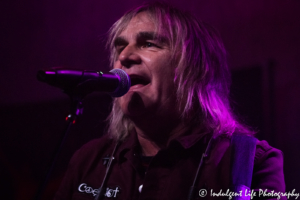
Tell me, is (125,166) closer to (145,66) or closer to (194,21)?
(145,66)

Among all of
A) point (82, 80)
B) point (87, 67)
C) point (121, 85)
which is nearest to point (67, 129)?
point (82, 80)

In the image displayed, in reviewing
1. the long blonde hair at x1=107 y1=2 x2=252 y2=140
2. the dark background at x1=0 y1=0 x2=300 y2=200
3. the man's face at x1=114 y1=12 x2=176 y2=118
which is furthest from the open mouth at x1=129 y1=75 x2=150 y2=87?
the dark background at x1=0 y1=0 x2=300 y2=200

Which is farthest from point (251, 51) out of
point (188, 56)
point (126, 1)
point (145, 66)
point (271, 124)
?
point (126, 1)

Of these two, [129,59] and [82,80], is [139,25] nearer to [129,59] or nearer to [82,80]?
[129,59]

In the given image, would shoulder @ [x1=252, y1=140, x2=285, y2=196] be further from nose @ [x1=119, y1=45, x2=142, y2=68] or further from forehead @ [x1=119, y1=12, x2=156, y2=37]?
forehead @ [x1=119, y1=12, x2=156, y2=37]

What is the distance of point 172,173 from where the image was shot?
1.79m

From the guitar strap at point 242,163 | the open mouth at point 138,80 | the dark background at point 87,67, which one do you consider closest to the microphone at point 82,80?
the open mouth at point 138,80

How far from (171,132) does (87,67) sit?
1646mm

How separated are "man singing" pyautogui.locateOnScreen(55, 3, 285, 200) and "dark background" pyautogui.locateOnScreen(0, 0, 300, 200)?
0.36 meters

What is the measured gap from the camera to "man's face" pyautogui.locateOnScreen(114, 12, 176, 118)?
1884 mm

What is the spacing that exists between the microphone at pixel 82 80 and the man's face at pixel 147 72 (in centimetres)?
34

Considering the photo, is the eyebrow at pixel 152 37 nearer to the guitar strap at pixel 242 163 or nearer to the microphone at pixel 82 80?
the microphone at pixel 82 80

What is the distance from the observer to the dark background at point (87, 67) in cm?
241

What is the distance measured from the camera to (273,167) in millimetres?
1684
